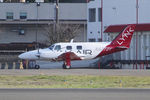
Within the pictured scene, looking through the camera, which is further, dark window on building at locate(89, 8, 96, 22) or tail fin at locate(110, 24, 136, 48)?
dark window on building at locate(89, 8, 96, 22)

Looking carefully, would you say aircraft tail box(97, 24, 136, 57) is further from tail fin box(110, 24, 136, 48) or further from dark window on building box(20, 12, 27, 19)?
dark window on building box(20, 12, 27, 19)

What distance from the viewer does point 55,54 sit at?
3900 cm

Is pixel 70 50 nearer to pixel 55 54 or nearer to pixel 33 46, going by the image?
pixel 55 54

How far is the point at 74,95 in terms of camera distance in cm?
1950

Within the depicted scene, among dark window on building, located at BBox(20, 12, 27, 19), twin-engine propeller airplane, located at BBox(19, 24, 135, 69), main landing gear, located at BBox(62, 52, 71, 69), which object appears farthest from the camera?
dark window on building, located at BBox(20, 12, 27, 19)

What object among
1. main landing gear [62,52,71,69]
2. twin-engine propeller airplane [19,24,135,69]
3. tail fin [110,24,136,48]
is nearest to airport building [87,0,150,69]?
tail fin [110,24,136,48]

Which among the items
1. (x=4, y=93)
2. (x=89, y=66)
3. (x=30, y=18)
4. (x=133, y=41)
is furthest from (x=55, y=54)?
(x=30, y=18)

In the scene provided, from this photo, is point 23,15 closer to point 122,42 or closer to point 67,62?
point 67,62

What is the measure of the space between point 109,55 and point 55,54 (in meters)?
6.54

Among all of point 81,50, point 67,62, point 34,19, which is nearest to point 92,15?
point 81,50

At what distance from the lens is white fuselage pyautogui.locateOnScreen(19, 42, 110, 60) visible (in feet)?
128

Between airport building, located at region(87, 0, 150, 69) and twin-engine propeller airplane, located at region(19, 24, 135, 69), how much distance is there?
6.54ft

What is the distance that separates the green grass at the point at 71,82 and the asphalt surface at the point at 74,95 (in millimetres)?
3062

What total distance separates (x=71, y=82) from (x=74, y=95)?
7033mm
